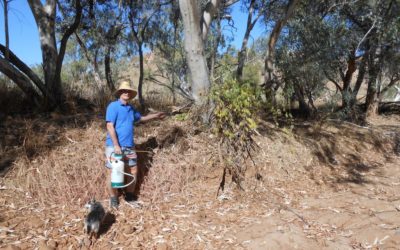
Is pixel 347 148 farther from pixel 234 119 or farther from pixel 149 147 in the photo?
pixel 149 147

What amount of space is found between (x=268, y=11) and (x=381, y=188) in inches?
277

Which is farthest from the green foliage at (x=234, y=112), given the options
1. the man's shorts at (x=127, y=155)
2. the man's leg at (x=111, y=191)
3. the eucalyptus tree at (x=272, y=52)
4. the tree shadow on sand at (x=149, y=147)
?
the eucalyptus tree at (x=272, y=52)

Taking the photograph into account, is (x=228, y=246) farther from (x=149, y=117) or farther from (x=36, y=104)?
(x=36, y=104)

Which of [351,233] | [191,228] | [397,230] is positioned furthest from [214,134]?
[397,230]

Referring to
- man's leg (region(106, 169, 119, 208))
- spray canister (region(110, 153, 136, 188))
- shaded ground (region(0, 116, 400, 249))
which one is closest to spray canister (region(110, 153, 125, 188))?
spray canister (region(110, 153, 136, 188))

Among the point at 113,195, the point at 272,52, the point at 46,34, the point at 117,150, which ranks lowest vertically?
the point at 113,195

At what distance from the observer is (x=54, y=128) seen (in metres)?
6.32

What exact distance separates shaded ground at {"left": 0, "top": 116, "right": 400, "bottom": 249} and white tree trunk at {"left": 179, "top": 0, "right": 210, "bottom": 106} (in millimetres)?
723

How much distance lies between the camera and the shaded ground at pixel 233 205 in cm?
439

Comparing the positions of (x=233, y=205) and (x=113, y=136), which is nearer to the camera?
(x=113, y=136)

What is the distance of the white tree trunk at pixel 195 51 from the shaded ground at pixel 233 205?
2.37 feet

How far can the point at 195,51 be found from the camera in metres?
6.16

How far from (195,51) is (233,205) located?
2.56 m

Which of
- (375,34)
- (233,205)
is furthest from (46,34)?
(375,34)
